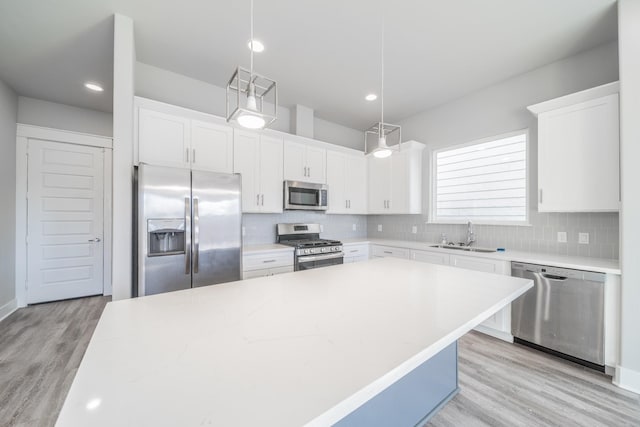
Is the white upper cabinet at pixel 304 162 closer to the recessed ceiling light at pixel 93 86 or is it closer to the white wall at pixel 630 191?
the recessed ceiling light at pixel 93 86

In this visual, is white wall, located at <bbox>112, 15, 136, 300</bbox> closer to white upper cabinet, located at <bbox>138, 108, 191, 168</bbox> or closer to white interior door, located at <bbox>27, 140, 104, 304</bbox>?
white upper cabinet, located at <bbox>138, 108, 191, 168</bbox>

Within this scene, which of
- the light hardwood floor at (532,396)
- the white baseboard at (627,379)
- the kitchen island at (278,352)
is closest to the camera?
the kitchen island at (278,352)

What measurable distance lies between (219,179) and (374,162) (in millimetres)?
2753

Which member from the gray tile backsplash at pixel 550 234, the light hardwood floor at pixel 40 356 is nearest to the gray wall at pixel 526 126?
the gray tile backsplash at pixel 550 234

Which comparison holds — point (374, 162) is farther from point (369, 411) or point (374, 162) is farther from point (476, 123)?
point (369, 411)

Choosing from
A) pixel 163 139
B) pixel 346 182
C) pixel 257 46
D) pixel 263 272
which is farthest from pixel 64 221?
pixel 346 182

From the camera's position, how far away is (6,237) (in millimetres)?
3492

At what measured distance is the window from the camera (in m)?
3.20

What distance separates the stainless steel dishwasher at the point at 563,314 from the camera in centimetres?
223

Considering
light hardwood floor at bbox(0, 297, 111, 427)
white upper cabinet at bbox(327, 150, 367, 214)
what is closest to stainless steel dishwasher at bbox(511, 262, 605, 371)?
white upper cabinet at bbox(327, 150, 367, 214)

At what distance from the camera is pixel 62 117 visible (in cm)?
404

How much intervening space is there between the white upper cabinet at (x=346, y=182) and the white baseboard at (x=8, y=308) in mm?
4393

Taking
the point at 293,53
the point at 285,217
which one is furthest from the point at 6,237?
the point at 293,53

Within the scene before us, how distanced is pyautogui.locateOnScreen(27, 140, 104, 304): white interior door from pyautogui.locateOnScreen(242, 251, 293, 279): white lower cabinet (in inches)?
120
